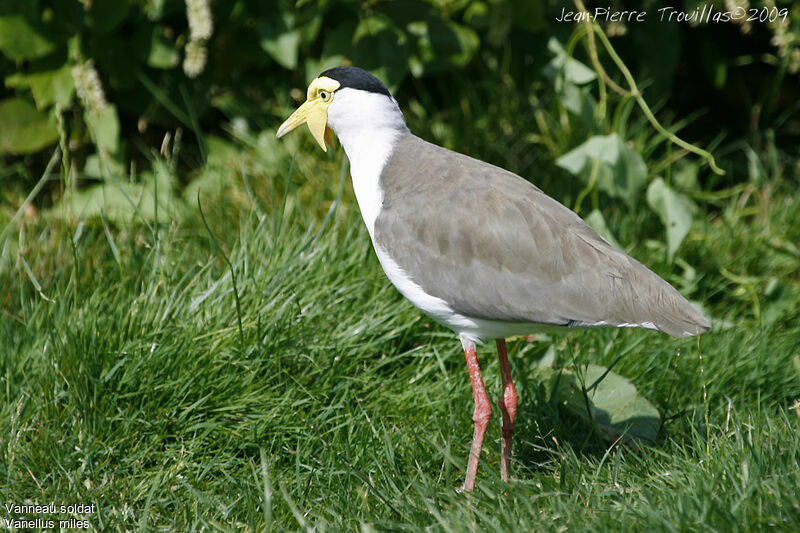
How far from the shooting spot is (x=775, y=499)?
104 inches

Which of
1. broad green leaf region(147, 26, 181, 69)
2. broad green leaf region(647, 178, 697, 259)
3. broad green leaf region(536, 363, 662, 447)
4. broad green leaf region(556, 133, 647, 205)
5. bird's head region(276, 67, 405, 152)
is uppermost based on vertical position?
bird's head region(276, 67, 405, 152)

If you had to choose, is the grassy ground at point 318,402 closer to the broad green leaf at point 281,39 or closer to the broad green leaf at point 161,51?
the broad green leaf at point 281,39

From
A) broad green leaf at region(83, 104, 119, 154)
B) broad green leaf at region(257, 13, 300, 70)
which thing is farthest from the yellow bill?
broad green leaf at region(83, 104, 119, 154)

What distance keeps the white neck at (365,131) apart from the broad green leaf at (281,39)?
1.13 meters

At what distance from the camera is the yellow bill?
377 cm

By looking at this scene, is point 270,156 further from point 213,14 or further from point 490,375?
point 490,375

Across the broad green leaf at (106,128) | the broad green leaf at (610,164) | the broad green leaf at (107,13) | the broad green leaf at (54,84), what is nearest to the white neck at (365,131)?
the broad green leaf at (610,164)

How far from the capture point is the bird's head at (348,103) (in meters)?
3.64

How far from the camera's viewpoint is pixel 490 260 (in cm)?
331

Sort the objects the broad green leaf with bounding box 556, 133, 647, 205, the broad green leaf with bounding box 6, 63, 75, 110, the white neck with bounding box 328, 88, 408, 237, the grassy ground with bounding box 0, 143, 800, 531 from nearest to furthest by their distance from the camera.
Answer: the grassy ground with bounding box 0, 143, 800, 531
the white neck with bounding box 328, 88, 408, 237
the broad green leaf with bounding box 556, 133, 647, 205
the broad green leaf with bounding box 6, 63, 75, 110

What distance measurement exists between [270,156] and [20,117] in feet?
4.75

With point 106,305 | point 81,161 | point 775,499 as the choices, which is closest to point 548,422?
point 775,499

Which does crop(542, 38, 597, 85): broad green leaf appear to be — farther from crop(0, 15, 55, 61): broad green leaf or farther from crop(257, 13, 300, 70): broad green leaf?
crop(0, 15, 55, 61): broad green leaf

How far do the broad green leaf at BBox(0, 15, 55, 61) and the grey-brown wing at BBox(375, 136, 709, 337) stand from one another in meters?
2.37
